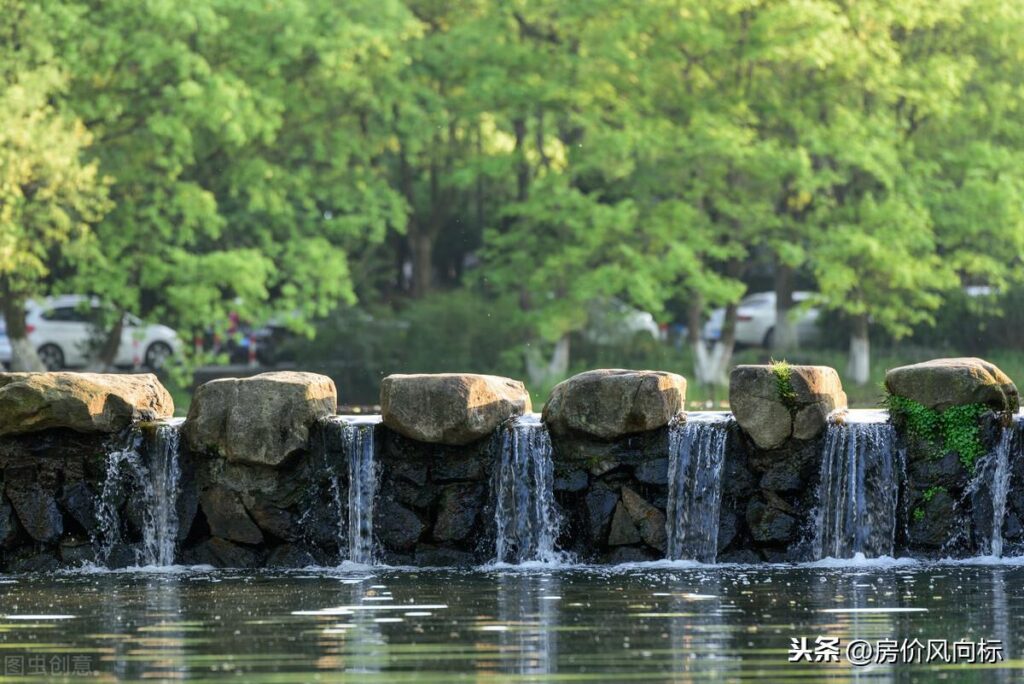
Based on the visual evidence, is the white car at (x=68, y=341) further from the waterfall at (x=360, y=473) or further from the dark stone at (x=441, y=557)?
the dark stone at (x=441, y=557)

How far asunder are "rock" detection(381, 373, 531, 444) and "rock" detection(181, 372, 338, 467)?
75 centimetres

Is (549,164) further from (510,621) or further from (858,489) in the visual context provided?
(510,621)

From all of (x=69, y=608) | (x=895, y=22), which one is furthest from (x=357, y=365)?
(x=69, y=608)

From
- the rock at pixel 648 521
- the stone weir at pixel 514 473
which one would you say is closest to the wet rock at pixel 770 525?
the stone weir at pixel 514 473

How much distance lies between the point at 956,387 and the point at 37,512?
27.9ft

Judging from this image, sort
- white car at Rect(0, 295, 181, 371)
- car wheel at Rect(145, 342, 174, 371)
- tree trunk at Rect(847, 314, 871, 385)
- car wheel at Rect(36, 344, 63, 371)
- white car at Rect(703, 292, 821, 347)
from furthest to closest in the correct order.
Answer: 1. white car at Rect(703, 292, 821, 347)
2. car wheel at Rect(145, 342, 174, 371)
3. car wheel at Rect(36, 344, 63, 371)
4. white car at Rect(0, 295, 181, 371)
5. tree trunk at Rect(847, 314, 871, 385)

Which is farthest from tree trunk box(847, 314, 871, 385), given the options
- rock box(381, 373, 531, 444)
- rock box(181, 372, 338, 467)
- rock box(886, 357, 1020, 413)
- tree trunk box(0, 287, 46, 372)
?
rock box(181, 372, 338, 467)

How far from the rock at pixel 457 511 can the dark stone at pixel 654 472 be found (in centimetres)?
148

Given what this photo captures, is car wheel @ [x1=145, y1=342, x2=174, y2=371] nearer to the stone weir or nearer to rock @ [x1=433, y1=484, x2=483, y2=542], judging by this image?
the stone weir

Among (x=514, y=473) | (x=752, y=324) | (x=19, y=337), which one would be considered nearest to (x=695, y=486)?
(x=514, y=473)

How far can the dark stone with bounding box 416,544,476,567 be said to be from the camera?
18969 mm

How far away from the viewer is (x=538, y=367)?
3841cm

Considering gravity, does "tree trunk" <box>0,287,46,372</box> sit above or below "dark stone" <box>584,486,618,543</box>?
above

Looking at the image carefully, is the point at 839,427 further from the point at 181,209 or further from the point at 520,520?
the point at 181,209
